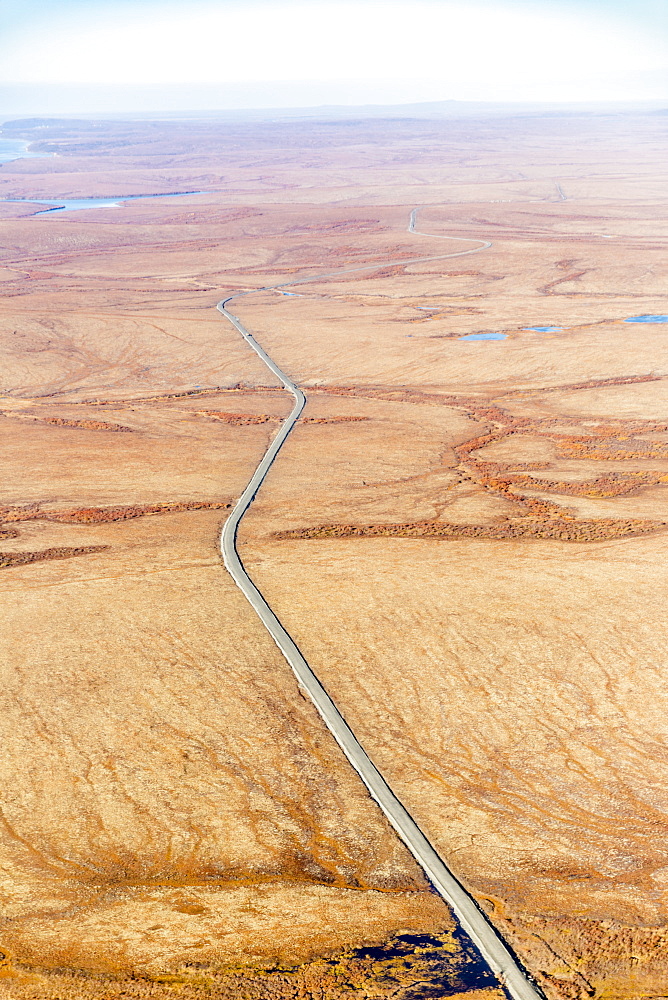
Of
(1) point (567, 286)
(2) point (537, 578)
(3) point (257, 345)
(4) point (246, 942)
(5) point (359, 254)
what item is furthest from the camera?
(5) point (359, 254)

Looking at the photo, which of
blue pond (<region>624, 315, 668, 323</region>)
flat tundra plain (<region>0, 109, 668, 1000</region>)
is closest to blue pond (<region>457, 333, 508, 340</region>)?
flat tundra plain (<region>0, 109, 668, 1000</region>)

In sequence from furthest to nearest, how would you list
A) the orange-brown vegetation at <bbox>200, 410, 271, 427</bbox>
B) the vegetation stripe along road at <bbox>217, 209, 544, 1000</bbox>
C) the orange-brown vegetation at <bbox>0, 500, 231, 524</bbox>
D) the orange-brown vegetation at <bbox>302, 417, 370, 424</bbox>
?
the orange-brown vegetation at <bbox>200, 410, 271, 427</bbox> < the orange-brown vegetation at <bbox>302, 417, 370, 424</bbox> < the orange-brown vegetation at <bbox>0, 500, 231, 524</bbox> < the vegetation stripe along road at <bbox>217, 209, 544, 1000</bbox>

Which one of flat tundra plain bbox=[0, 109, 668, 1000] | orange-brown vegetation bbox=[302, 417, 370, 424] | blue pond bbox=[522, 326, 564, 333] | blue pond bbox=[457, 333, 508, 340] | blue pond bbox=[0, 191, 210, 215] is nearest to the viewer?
flat tundra plain bbox=[0, 109, 668, 1000]

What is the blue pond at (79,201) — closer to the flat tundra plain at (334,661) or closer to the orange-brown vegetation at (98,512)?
the flat tundra plain at (334,661)

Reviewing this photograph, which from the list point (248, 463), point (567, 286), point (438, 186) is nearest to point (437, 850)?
point (248, 463)

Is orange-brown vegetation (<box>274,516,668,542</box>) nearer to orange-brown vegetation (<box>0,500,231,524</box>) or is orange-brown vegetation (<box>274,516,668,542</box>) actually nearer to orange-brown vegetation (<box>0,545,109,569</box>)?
orange-brown vegetation (<box>0,500,231,524</box>)

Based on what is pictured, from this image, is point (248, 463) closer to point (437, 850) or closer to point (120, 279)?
point (437, 850)
